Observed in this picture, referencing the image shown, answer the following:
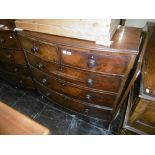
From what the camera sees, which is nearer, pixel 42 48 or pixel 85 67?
pixel 85 67

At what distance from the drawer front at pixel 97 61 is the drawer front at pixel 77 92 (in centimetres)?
30

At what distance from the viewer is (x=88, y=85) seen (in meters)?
1.26

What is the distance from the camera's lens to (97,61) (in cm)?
105

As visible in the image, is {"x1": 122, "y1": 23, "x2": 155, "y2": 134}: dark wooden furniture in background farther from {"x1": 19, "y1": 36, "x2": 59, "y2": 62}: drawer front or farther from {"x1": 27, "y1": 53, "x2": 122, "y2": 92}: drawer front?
{"x1": 19, "y1": 36, "x2": 59, "y2": 62}: drawer front

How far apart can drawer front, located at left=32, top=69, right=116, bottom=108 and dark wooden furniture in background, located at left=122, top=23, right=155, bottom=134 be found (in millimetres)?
237

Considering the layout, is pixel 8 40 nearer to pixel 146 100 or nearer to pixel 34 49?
pixel 34 49

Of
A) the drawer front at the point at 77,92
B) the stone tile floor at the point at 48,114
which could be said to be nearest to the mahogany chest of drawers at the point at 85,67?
the drawer front at the point at 77,92

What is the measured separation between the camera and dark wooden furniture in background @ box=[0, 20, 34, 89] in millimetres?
1473

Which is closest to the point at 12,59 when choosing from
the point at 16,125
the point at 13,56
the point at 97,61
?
the point at 13,56

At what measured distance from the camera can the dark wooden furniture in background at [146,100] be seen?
3.16 ft

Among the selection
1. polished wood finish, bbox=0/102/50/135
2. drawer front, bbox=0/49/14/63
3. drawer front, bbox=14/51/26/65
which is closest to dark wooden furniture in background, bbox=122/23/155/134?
polished wood finish, bbox=0/102/50/135

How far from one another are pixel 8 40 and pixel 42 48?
575 mm
